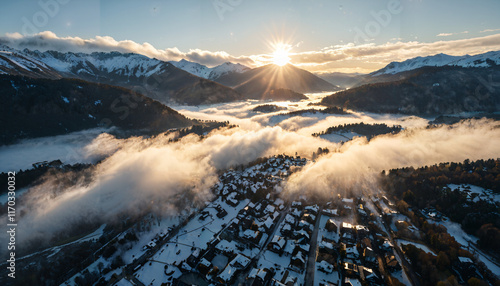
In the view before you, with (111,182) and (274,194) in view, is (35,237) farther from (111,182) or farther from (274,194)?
(274,194)

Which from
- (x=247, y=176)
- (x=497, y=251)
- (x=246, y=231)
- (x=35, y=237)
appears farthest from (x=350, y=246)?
(x=35, y=237)

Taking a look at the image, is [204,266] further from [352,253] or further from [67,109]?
[67,109]

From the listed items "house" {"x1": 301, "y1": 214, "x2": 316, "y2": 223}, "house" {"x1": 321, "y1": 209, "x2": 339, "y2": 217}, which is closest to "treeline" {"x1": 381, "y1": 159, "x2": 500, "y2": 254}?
"house" {"x1": 321, "y1": 209, "x2": 339, "y2": 217}

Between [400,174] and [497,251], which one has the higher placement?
[400,174]

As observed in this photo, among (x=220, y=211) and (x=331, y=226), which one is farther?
(x=220, y=211)

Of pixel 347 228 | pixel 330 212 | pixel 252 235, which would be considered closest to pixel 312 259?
pixel 347 228

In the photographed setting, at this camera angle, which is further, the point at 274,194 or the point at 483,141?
→ the point at 483,141

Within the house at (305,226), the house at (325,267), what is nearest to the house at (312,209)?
the house at (305,226)
